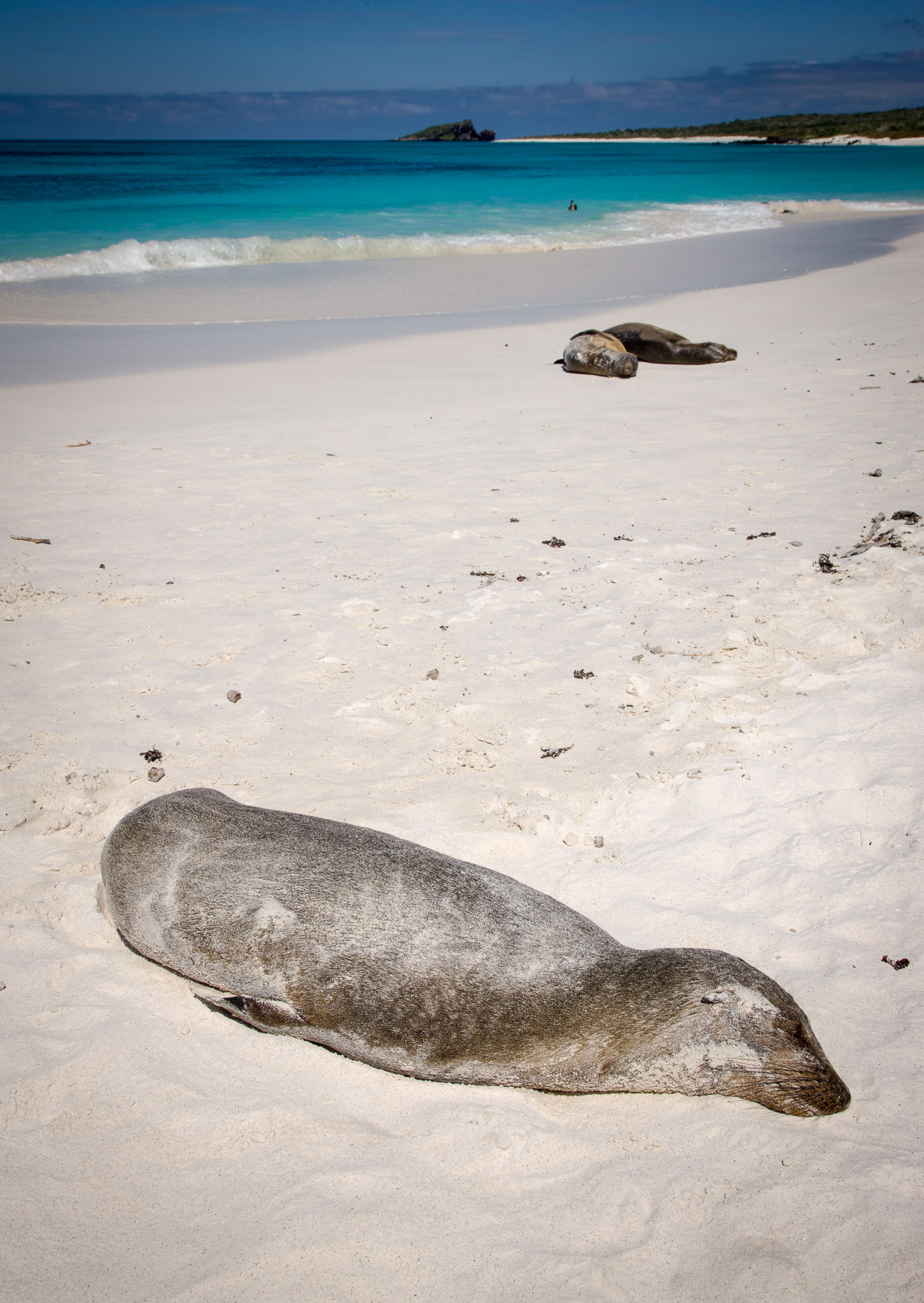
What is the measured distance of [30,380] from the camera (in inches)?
380

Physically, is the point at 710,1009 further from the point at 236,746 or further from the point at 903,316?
the point at 903,316

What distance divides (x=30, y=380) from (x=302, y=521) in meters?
6.01

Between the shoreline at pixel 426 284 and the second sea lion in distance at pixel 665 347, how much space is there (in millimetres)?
3481

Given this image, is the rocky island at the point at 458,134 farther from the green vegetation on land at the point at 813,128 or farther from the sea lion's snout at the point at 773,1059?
the sea lion's snout at the point at 773,1059

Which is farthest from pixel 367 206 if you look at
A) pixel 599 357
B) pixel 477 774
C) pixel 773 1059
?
pixel 773 1059

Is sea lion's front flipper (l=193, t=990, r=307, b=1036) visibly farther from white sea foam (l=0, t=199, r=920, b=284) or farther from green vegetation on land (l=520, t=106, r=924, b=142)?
green vegetation on land (l=520, t=106, r=924, b=142)

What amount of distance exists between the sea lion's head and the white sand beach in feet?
0.24

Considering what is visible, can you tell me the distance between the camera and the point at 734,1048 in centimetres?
213

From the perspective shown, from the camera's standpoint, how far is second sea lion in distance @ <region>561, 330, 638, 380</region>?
375 inches

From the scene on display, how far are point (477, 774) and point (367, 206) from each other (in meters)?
33.2

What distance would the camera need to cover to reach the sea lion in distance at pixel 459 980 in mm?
2150

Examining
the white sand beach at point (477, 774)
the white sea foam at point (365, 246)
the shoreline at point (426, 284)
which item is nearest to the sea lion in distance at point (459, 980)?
the white sand beach at point (477, 774)

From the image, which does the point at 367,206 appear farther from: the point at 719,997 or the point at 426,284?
the point at 719,997

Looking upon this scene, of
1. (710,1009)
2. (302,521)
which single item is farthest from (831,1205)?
(302,521)
